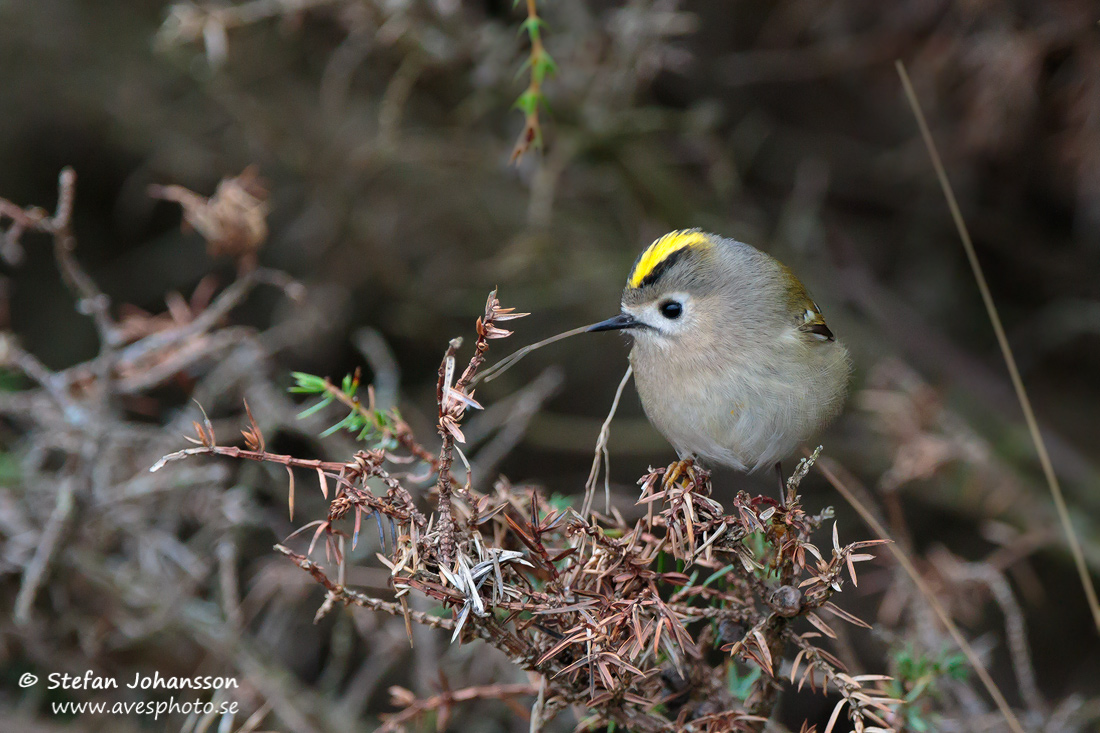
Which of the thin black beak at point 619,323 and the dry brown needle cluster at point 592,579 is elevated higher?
the thin black beak at point 619,323

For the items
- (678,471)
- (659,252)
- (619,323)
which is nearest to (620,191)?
(659,252)

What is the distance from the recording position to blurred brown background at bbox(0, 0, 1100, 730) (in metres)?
3.26

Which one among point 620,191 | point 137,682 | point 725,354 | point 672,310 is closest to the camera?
point 725,354

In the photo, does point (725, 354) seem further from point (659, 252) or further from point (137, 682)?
point (137, 682)

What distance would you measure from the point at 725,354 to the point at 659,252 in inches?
12.6

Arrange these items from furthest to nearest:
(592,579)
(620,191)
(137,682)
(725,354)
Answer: (620,191), (137,682), (725,354), (592,579)

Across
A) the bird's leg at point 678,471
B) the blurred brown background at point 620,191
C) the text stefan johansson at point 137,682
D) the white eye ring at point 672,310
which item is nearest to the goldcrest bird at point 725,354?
the white eye ring at point 672,310

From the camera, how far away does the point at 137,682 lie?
7.54ft

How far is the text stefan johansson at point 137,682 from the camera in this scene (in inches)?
87.0

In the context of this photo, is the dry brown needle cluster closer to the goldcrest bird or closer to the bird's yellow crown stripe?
the goldcrest bird

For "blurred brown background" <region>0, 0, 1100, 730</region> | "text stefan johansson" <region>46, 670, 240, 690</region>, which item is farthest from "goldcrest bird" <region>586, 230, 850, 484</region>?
"text stefan johansson" <region>46, 670, 240, 690</region>

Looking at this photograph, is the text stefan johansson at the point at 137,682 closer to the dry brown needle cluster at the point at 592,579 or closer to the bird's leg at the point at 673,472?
the dry brown needle cluster at the point at 592,579

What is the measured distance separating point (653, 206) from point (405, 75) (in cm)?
123

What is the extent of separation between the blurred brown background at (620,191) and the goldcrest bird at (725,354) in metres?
1.15
